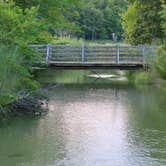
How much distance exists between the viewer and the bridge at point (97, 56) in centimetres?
2570

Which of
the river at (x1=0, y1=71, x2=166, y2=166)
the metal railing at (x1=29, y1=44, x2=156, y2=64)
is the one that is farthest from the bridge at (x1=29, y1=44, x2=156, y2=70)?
the river at (x1=0, y1=71, x2=166, y2=166)

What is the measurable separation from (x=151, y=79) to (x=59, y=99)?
23.8 ft

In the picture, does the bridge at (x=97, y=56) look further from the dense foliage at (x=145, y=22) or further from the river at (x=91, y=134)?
the dense foliage at (x=145, y=22)

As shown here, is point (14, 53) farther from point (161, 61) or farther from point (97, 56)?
point (97, 56)

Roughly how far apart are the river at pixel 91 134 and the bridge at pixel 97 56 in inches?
185

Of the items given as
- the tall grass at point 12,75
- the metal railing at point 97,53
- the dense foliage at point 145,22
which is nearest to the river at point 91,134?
the tall grass at point 12,75

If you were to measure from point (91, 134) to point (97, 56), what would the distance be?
14.2 metres

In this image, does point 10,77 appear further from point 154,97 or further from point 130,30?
point 130,30

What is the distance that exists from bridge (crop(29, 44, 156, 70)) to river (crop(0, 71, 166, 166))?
4.71m

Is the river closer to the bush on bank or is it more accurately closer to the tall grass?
the tall grass

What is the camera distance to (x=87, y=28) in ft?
230

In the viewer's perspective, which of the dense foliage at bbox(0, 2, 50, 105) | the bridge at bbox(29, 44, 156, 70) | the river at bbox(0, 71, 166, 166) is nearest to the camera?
the river at bbox(0, 71, 166, 166)

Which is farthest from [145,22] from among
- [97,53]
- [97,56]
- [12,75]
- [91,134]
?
[91,134]

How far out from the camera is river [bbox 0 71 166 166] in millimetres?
11125
